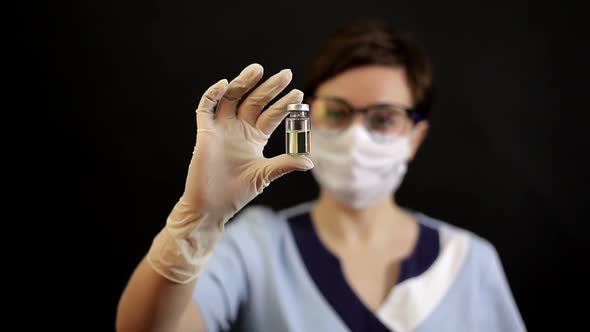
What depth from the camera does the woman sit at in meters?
1.06

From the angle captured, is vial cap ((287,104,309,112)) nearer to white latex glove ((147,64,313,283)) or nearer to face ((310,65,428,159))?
white latex glove ((147,64,313,283))

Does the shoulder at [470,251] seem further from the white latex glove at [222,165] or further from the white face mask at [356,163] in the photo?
the white latex glove at [222,165]

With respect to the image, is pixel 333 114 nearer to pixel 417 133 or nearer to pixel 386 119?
pixel 386 119

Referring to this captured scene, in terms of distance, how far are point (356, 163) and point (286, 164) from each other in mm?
405

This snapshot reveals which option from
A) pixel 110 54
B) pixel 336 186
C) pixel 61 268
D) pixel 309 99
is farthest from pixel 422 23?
pixel 61 268

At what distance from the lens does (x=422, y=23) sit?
4.58 ft

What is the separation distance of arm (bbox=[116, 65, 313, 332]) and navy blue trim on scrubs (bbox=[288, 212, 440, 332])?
399mm

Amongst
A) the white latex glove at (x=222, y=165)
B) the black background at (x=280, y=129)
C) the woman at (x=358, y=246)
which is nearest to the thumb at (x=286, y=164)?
the white latex glove at (x=222, y=165)

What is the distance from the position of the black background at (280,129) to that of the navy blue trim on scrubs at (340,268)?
24 cm

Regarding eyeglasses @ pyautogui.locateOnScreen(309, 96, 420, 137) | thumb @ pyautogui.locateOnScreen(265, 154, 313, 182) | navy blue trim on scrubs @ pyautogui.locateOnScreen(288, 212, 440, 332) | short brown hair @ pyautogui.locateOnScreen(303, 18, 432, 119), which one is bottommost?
navy blue trim on scrubs @ pyautogui.locateOnScreen(288, 212, 440, 332)

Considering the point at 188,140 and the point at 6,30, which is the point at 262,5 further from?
the point at 6,30

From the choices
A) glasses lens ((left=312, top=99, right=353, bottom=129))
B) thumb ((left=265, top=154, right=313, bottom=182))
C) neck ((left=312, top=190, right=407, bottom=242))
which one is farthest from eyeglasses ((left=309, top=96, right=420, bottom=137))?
thumb ((left=265, top=154, right=313, bottom=182))

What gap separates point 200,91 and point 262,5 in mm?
364

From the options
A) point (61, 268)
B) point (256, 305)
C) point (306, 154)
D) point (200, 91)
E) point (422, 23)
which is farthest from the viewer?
point (422, 23)
